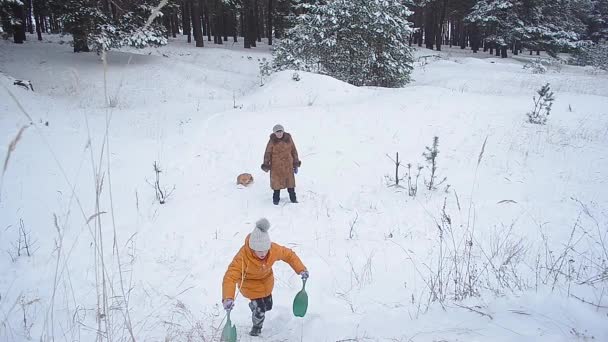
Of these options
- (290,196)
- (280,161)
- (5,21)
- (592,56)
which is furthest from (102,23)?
A: (592,56)

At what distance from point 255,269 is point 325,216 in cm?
302

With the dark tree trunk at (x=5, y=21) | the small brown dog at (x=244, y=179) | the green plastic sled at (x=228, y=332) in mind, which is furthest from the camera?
the dark tree trunk at (x=5, y=21)

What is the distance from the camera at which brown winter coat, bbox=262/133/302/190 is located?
6.54 m

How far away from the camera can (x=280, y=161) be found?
655cm

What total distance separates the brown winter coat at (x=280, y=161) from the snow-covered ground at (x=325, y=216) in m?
0.47

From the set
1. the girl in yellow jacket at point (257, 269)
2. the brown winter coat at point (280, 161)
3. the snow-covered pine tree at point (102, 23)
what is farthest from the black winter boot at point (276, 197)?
the snow-covered pine tree at point (102, 23)

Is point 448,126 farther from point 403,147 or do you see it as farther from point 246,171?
point 246,171

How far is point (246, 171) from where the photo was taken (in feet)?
26.5

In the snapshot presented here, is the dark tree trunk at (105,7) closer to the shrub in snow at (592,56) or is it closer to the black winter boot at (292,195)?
the black winter boot at (292,195)

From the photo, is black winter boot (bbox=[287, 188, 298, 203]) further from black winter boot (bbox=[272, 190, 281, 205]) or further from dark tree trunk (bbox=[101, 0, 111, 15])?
dark tree trunk (bbox=[101, 0, 111, 15])

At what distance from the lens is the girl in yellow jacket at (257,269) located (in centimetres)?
315

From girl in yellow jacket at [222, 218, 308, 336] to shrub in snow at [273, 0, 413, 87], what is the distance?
13.7 m

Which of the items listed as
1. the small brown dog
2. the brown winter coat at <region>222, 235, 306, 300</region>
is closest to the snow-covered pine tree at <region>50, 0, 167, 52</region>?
the small brown dog

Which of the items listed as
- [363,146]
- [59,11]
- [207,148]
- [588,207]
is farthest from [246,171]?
[59,11]
